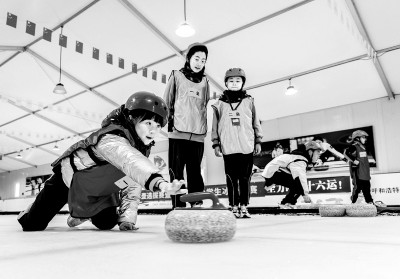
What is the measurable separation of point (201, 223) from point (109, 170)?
0.59m

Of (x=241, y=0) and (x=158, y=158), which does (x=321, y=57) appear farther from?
(x=158, y=158)

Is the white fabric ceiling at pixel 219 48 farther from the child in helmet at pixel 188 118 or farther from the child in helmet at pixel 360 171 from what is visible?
the child in helmet at pixel 188 118

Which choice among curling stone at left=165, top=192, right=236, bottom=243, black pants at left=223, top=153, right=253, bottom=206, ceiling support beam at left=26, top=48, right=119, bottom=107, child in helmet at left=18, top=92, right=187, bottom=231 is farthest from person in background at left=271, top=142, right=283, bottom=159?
curling stone at left=165, top=192, right=236, bottom=243

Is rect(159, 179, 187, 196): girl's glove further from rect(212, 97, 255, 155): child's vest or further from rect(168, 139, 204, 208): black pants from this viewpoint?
rect(212, 97, 255, 155): child's vest

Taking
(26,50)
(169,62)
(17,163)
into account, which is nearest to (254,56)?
(169,62)

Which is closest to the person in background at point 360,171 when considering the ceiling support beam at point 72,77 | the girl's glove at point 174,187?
the ceiling support beam at point 72,77

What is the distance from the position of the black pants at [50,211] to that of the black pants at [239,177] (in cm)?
130

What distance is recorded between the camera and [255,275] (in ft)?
1.90

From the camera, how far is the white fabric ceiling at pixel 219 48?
16.9 ft

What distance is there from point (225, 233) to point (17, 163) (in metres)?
16.7

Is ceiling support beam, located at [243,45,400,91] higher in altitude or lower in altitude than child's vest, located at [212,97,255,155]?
higher

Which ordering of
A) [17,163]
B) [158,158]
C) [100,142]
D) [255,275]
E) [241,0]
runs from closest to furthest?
[255,275]
[100,142]
[241,0]
[158,158]
[17,163]

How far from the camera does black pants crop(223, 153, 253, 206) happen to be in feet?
9.30

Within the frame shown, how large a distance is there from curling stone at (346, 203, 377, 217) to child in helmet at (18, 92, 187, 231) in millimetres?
2087
